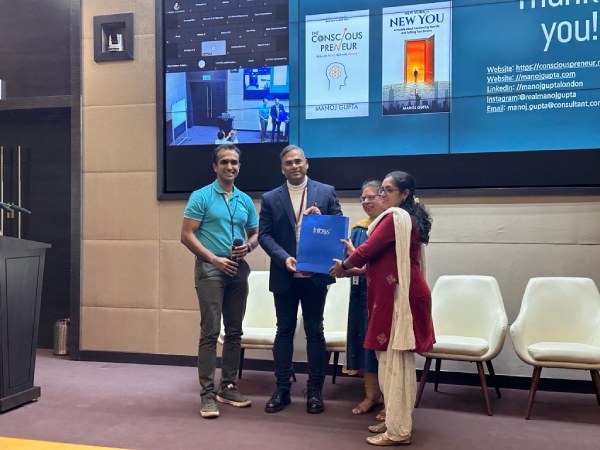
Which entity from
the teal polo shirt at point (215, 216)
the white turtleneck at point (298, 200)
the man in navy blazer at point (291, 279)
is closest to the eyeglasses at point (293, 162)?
the man in navy blazer at point (291, 279)

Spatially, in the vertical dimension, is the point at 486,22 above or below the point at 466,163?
above

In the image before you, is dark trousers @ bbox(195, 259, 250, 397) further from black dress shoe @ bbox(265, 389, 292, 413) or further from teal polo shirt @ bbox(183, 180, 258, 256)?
black dress shoe @ bbox(265, 389, 292, 413)

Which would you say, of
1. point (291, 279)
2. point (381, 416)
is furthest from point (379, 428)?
point (291, 279)

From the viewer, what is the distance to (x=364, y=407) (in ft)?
12.7

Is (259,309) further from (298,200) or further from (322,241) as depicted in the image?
(322,241)

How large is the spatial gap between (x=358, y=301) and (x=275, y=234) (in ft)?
2.19

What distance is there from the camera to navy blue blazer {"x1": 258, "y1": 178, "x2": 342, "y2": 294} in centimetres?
380

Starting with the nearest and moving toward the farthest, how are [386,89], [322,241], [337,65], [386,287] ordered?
[386,287] → [322,241] → [386,89] → [337,65]

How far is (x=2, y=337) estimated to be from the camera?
12.1 feet

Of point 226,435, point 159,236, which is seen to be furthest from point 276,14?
point 226,435

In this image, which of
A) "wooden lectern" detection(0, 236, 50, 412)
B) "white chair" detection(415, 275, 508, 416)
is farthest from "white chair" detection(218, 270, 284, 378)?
"wooden lectern" detection(0, 236, 50, 412)

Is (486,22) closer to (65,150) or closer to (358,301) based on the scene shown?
(358,301)

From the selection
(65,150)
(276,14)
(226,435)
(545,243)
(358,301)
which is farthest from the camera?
(65,150)

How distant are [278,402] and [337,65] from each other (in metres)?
2.59
